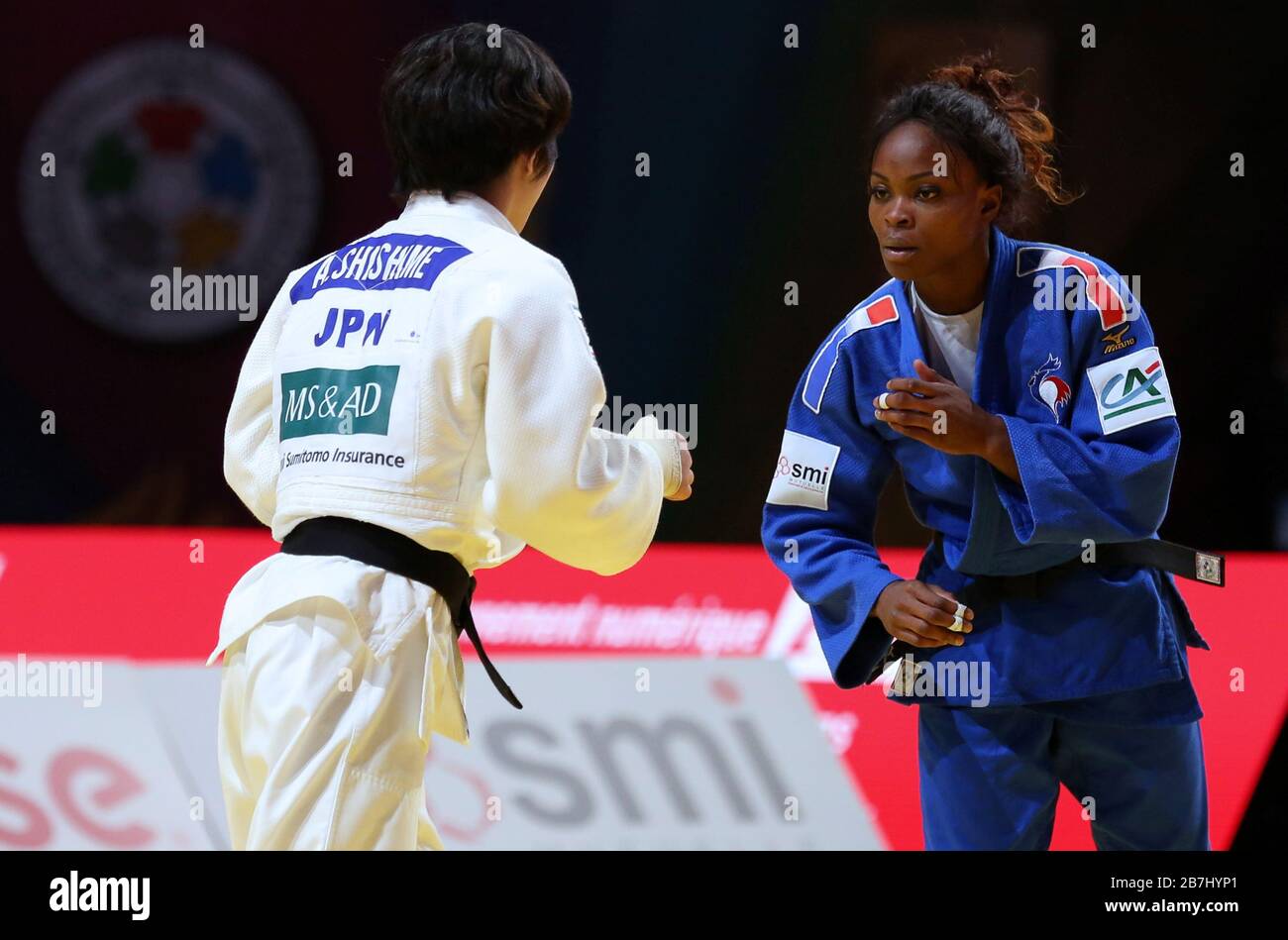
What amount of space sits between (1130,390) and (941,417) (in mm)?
326

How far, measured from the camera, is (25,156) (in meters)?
3.78

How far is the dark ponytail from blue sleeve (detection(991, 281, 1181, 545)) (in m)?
0.28

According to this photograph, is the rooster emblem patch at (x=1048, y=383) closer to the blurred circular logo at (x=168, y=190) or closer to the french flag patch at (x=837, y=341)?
the french flag patch at (x=837, y=341)

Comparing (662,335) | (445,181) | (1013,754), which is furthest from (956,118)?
(662,335)

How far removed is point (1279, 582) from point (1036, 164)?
1.71 meters

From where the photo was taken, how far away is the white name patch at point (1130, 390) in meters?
2.34

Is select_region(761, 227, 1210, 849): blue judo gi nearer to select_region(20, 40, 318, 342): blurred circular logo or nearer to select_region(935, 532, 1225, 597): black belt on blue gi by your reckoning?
select_region(935, 532, 1225, 597): black belt on blue gi

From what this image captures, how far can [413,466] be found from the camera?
2123mm

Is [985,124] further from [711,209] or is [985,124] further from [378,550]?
[711,209]

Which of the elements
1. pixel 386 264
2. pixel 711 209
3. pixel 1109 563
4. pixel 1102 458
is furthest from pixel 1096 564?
pixel 711 209

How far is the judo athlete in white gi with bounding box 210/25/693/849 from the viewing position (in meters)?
2.05

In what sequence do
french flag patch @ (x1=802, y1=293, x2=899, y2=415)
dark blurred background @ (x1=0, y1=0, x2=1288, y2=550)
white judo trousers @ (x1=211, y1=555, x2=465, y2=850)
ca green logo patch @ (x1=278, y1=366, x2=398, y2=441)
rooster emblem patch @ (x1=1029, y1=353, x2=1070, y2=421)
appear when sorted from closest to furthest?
white judo trousers @ (x1=211, y1=555, x2=465, y2=850) < ca green logo patch @ (x1=278, y1=366, x2=398, y2=441) < rooster emblem patch @ (x1=1029, y1=353, x2=1070, y2=421) < french flag patch @ (x1=802, y1=293, x2=899, y2=415) < dark blurred background @ (x1=0, y1=0, x2=1288, y2=550)

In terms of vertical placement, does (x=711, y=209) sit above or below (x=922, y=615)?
above

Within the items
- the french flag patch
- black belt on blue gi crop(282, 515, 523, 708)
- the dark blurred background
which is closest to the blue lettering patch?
black belt on blue gi crop(282, 515, 523, 708)
